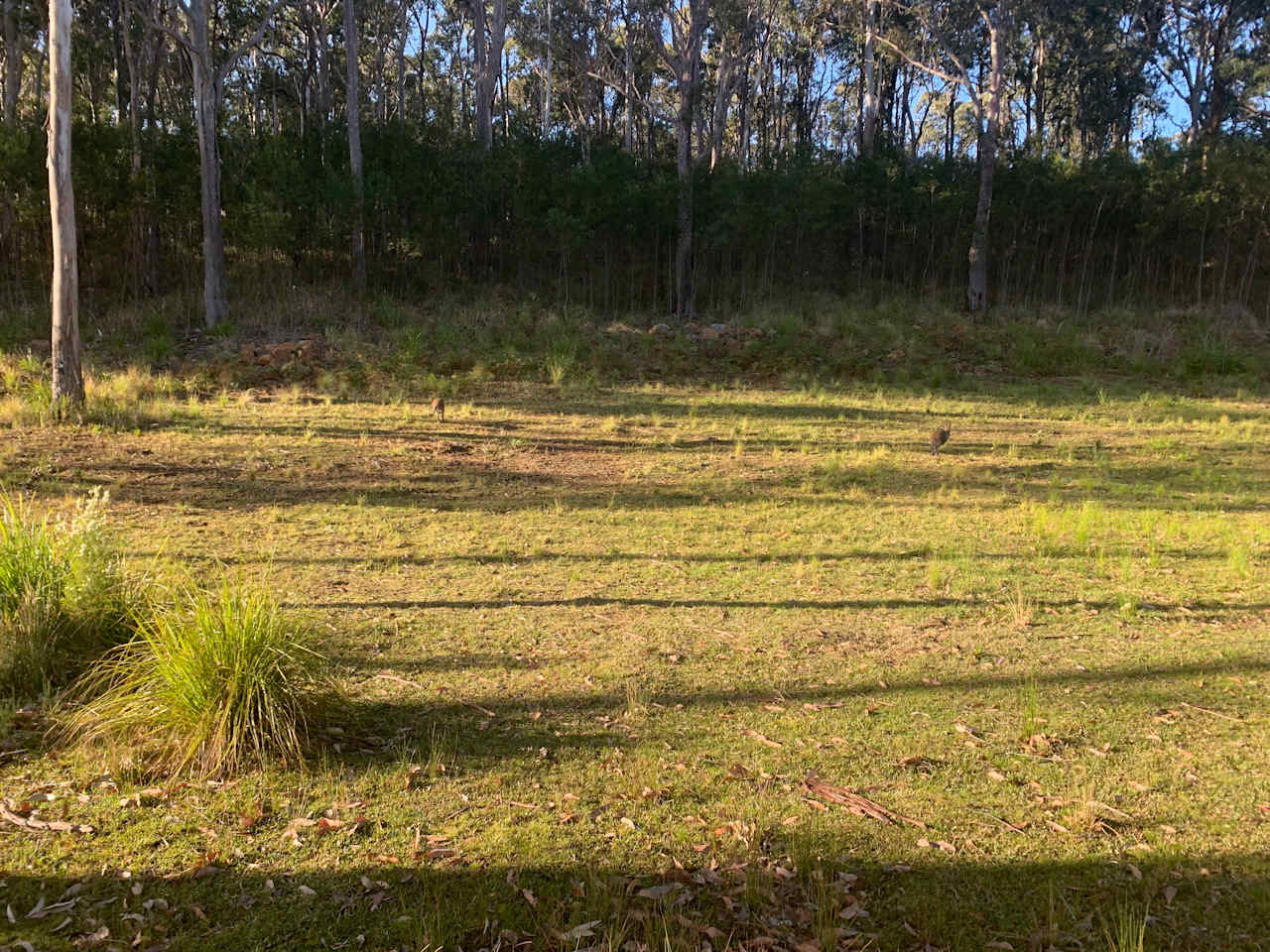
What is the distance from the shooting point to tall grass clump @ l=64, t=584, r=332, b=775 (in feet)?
12.3

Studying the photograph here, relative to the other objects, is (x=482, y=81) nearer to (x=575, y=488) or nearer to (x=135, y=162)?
(x=135, y=162)

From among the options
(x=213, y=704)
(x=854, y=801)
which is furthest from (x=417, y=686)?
(x=854, y=801)

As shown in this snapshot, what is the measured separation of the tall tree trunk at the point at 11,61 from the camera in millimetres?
24141

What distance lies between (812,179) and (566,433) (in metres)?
16.7

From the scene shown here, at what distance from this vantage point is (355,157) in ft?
77.7

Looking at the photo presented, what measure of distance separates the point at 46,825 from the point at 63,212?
10.7 meters

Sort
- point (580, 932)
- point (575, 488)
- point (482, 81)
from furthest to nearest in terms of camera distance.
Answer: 1. point (482, 81)
2. point (575, 488)
3. point (580, 932)

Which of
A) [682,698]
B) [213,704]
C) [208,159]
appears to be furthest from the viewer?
[208,159]

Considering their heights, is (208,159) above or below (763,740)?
above

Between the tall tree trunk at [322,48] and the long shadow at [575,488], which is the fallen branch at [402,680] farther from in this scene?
the tall tree trunk at [322,48]

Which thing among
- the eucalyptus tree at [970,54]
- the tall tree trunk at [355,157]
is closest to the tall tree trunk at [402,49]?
the tall tree trunk at [355,157]

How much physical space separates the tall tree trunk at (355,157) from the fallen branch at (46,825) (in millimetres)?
22330

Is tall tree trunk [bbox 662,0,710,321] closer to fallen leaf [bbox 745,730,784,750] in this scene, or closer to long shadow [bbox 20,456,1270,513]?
long shadow [bbox 20,456,1270,513]

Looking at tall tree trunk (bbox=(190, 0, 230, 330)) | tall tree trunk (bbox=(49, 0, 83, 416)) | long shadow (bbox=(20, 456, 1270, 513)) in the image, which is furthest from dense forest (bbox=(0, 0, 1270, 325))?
long shadow (bbox=(20, 456, 1270, 513))
